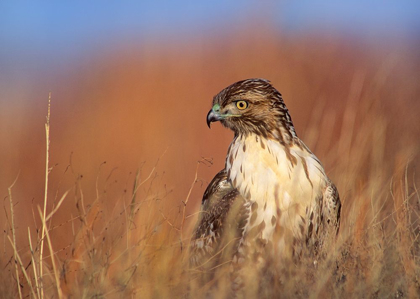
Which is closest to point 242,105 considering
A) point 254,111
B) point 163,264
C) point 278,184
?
point 254,111

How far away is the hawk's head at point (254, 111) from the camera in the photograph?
4156 mm

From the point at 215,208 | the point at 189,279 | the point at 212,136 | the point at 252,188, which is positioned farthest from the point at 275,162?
the point at 212,136

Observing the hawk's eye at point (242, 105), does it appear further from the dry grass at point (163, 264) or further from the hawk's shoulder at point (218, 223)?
the dry grass at point (163, 264)

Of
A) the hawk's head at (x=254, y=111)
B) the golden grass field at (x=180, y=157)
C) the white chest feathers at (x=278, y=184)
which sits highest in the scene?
the hawk's head at (x=254, y=111)

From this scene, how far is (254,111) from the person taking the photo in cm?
421

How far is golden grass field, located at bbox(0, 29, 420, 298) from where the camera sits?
3.40 metres

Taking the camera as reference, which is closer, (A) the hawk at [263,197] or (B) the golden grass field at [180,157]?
(B) the golden grass field at [180,157]

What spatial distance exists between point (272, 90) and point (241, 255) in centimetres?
106

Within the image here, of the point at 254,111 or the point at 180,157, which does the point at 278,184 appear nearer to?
the point at 254,111

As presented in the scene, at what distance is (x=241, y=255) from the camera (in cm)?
389

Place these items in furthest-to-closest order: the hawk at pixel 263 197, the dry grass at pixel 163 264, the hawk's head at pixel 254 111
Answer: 1. the hawk's head at pixel 254 111
2. the hawk at pixel 263 197
3. the dry grass at pixel 163 264

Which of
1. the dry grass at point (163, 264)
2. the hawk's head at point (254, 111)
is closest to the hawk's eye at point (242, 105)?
the hawk's head at point (254, 111)

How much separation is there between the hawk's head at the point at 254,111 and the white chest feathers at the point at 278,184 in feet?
0.34

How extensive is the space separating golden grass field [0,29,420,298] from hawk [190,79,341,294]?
0.48ft
